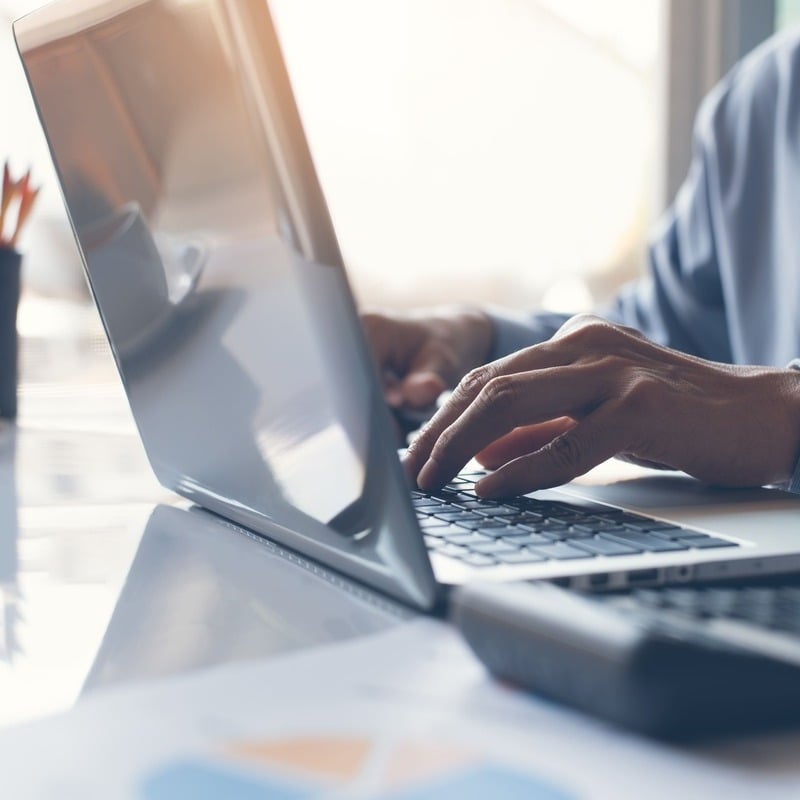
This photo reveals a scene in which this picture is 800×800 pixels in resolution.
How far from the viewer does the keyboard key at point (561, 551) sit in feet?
1.42

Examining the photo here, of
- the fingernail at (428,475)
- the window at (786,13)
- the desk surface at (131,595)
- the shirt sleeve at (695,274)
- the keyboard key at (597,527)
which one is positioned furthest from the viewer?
the window at (786,13)

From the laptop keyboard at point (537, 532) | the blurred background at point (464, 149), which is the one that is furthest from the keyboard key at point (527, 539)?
the blurred background at point (464, 149)

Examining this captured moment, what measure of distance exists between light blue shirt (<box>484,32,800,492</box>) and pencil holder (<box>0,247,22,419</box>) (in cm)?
55

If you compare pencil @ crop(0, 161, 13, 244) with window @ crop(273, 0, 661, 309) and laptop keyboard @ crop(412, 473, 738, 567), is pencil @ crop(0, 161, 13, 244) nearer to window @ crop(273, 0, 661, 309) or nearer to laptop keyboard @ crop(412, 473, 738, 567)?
window @ crop(273, 0, 661, 309)

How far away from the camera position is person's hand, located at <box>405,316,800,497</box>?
570 mm

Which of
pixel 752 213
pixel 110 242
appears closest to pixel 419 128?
pixel 752 213

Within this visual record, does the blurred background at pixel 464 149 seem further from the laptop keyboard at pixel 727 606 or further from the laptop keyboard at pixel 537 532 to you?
the laptop keyboard at pixel 727 606

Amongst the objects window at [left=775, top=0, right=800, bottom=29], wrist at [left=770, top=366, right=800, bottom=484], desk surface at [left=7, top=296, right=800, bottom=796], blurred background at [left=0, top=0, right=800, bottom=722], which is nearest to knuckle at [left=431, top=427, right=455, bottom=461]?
desk surface at [left=7, top=296, right=800, bottom=796]

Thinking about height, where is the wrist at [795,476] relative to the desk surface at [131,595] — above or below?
below

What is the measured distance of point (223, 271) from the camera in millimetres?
472

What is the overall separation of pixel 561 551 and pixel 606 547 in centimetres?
2

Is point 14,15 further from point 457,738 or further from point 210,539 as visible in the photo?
point 457,738

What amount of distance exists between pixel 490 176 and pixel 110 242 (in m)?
1.16

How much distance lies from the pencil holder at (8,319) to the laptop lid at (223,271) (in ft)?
2.08
